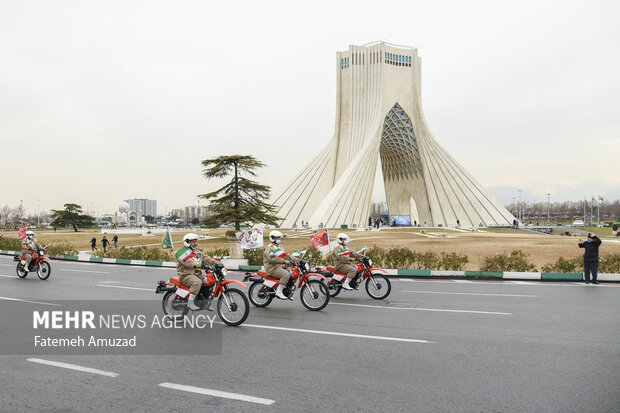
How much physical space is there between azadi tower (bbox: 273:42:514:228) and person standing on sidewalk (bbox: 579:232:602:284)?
35544 millimetres

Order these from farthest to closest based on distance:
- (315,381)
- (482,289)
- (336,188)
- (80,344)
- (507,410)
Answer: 1. (336,188)
2. (482,289)
3. (80,344)
4. (315,381)
5. (507,410)

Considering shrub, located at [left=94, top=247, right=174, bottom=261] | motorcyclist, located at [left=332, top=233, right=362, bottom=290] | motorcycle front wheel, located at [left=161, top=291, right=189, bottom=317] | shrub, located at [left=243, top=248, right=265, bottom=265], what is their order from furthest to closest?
1. shrub, located at [left=94, top=247, right=174, bottom=261]
2. shrub, located at [left=243, top=248, right=265, bottom=265]
3. motorcyclist, located at [left=332, top=233, right=362, bottom=290]
4. motorcycle front wheel, located at [left=161, top=291, right=189, bottom=317]

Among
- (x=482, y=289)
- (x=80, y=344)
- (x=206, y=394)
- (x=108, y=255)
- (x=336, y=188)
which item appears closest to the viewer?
(x=206, y=394)

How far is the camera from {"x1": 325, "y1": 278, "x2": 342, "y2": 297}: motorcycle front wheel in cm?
1158

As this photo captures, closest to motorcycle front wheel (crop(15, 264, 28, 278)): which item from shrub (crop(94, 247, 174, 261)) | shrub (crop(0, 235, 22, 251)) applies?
shrub (crop(94, 247, 174, 261))

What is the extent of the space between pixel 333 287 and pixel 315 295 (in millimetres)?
1892

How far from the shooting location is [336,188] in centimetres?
5091

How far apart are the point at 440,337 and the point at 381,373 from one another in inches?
84.7

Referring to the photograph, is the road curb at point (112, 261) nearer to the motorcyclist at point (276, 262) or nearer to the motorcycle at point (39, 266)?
the motorcycle at point (39, 266)

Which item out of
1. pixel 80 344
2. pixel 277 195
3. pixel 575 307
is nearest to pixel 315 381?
pixel 80 344

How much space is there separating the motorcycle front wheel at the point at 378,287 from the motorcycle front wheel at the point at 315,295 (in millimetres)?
1897

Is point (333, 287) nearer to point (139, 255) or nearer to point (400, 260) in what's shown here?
point (400, 260)

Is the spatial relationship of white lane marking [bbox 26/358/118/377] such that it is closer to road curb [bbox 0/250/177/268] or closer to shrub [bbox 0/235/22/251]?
road curb [bbox 0/250/177/268]

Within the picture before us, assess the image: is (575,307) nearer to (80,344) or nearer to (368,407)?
(368,407)
